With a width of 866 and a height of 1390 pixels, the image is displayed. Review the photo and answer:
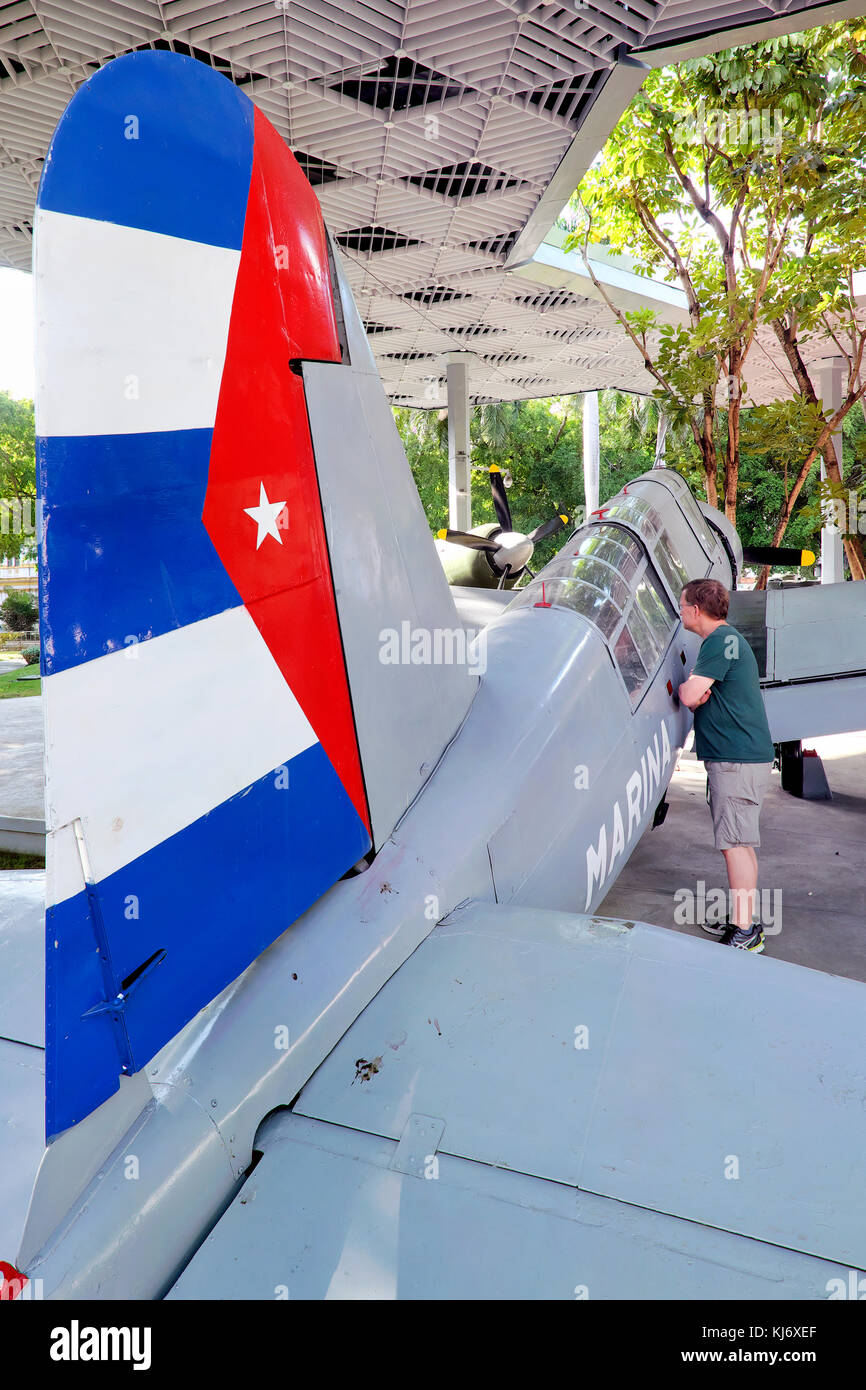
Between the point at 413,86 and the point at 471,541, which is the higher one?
the point at 413,86

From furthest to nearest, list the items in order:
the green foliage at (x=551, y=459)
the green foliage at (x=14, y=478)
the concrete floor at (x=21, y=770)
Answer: the green foliage at (x=551, y=459) → the green foliage at (x=14, y=478) → the concrete floor at (x=21, y=770)

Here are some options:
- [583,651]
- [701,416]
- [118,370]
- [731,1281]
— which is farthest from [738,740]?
[701,416]

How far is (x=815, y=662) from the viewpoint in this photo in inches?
275

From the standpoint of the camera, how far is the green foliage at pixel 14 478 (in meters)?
22.7

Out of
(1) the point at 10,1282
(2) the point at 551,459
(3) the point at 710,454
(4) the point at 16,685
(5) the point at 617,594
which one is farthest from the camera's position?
(2) the point at 551,459

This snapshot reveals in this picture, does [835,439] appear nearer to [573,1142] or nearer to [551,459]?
[573,1142]

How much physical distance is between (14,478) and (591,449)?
19.2 metres

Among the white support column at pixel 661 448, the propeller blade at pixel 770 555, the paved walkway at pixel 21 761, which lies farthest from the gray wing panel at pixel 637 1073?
the propeller blade at pixel 770 555

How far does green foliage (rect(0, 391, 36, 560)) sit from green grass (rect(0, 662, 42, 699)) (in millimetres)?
6239

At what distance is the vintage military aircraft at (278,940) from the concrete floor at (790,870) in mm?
2842

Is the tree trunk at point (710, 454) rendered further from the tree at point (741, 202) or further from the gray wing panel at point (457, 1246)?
the gray wing panel at point (457, 1246)

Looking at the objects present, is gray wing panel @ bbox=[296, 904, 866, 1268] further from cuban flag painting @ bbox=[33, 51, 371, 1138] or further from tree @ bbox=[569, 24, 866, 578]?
tree @ bbox=[569, 24, 866, 578]

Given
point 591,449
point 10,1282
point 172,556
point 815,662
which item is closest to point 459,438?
point 591,449
